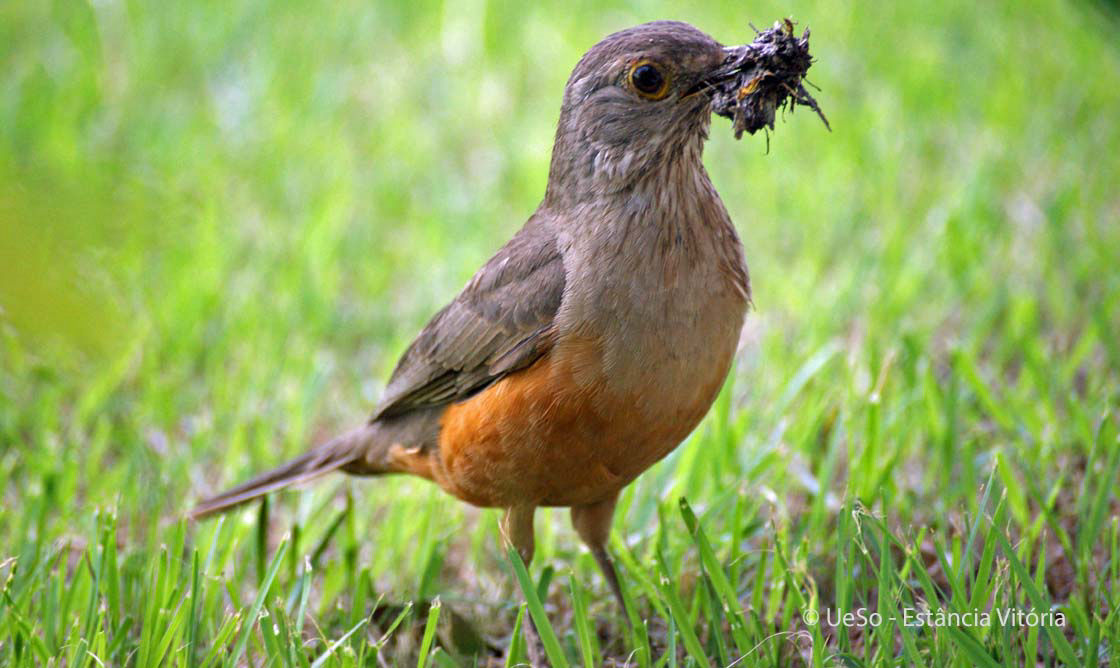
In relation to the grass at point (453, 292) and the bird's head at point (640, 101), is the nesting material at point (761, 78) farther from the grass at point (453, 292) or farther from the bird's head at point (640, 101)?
the grass at point (453, 292)

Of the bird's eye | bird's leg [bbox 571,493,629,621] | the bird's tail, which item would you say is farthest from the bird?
the bird's tail

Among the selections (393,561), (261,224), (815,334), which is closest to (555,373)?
(393,561)

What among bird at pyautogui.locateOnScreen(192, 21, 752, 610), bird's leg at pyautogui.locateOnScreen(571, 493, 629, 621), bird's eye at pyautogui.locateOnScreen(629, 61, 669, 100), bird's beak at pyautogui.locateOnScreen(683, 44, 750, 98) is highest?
bird's eye at pyautogui.locateOnScreen(629, 61, 669, 100)

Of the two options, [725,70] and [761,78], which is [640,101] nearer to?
[725,70]

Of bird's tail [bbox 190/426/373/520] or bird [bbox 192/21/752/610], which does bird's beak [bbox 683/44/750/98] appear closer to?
bird [bbox 192/21/752/610]

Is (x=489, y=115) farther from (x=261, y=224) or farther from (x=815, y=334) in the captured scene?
(x=815, y=334)

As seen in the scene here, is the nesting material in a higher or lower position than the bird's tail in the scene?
higher

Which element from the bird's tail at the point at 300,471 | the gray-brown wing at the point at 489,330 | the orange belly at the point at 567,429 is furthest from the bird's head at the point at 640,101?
the bird's tail at the point at 300,471
